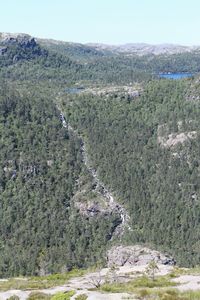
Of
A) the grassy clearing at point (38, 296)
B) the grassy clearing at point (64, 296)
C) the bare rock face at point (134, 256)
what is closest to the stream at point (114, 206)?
the bare rock face at point (134, 256)

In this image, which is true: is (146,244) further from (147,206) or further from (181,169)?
(181,169)

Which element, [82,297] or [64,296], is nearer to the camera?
[82,297]

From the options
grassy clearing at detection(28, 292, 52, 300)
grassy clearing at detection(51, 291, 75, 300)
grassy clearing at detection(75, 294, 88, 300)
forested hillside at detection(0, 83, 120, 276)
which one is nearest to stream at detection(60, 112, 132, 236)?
forested hillside at detection(0, 83, 120, 276)

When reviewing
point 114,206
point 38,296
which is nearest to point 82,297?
point 38,296

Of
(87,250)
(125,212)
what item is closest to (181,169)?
(125,212)

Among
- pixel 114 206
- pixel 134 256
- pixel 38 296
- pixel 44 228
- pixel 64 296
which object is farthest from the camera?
pixel 114 206

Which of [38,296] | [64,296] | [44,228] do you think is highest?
[64,296]

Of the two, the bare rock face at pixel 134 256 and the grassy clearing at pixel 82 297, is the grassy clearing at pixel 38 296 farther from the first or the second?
the bare rock face at pixel 134 256

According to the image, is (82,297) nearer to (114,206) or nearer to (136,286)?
(136,286)

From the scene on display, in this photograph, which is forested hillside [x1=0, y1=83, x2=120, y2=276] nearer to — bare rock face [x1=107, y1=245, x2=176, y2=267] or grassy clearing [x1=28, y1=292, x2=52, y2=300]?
bare rock face [x1=107, y1=245, x2=176, y2=267]
